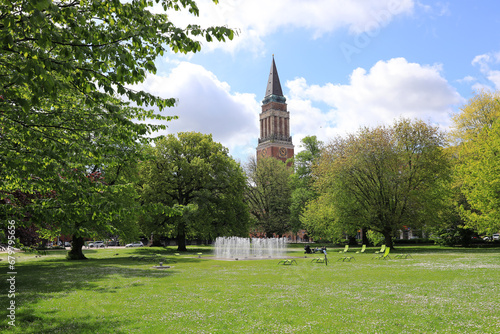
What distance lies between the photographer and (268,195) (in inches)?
2514

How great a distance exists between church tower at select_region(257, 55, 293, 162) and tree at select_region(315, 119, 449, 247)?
7186 centimetres

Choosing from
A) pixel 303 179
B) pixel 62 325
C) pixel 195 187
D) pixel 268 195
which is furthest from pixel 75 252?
pixel 303 179

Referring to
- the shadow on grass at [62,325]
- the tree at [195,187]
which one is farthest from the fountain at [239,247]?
the shadow on grass at [62,325]

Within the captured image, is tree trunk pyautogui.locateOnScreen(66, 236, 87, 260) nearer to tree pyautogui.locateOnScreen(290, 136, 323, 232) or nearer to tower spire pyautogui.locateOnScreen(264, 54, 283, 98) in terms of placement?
tree pyautogui.locateOnScreen(290, 136, 323, 232)

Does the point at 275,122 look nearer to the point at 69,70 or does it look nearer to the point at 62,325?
the point at 62,325

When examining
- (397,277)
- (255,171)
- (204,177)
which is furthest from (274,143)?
(397,277)

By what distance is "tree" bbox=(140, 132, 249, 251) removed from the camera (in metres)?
42.8

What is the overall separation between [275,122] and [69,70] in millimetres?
113497

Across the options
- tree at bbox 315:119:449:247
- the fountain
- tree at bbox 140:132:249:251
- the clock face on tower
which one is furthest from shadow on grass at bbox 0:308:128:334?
the clock face on tower

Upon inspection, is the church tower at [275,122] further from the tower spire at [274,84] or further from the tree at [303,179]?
the tree at [303,179]

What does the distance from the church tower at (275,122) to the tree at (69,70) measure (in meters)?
104

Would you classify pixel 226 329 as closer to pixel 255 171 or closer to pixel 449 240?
pixel 449 240

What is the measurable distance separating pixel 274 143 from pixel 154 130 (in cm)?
10235

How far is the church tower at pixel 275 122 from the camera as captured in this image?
11531 cm
